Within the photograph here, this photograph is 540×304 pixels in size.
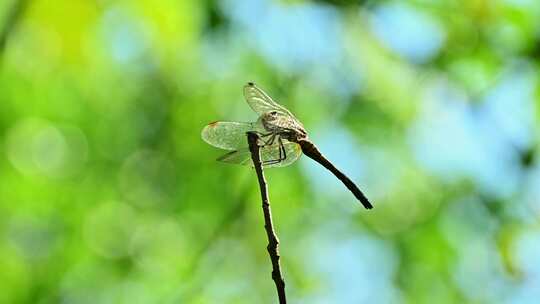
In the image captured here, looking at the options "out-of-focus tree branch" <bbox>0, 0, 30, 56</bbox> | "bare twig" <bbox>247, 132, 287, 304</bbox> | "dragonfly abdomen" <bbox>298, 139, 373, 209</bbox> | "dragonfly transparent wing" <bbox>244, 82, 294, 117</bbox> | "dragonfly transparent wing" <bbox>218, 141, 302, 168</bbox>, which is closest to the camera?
"bare twig" <bbox>247, 132, 287, 304</bbox>

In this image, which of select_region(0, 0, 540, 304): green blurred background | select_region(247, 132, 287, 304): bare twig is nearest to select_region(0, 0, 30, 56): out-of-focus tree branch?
select_region(0, 0, 540, 304): green blurred background

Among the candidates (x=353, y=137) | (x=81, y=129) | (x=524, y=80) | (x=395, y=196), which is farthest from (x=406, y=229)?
(x=81, y=129)

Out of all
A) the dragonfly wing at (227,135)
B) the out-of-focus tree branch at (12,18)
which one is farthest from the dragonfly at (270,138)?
the out-of-focus tree branch at (12,18)

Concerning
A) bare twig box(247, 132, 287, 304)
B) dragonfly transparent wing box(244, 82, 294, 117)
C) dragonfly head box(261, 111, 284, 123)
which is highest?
dragonfly transparent wing box(244, 82, 294, 117)

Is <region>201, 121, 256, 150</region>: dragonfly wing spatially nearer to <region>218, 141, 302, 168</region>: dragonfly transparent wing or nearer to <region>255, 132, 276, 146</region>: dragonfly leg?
<region>218, 141, 302, 168</region>: dragonfly transparent wing

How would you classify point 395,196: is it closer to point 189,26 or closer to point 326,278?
point 326,278

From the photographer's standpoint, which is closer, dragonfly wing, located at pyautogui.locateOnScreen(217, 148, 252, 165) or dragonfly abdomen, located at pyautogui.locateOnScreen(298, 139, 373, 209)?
dragonfly abdomen, located at pyautogui.locateOnScreen(298, 139, 373, 209)

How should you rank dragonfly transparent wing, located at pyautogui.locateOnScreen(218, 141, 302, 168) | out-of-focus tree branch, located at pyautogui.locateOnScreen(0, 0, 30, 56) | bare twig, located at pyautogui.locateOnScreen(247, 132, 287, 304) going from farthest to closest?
out-of-focus tree branch, located at pyautogui.locateOnScreen(0, 0, 30, 56)
dragonfly transparent wing, located at pyautogui.locateOnScreen(218, 141, 302, 168)
bare twig, located at pyautogui.locateOnScreen(247, 132, 287, 304)

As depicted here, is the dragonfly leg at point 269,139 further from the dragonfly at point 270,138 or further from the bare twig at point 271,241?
the bare twig at point 271,241
